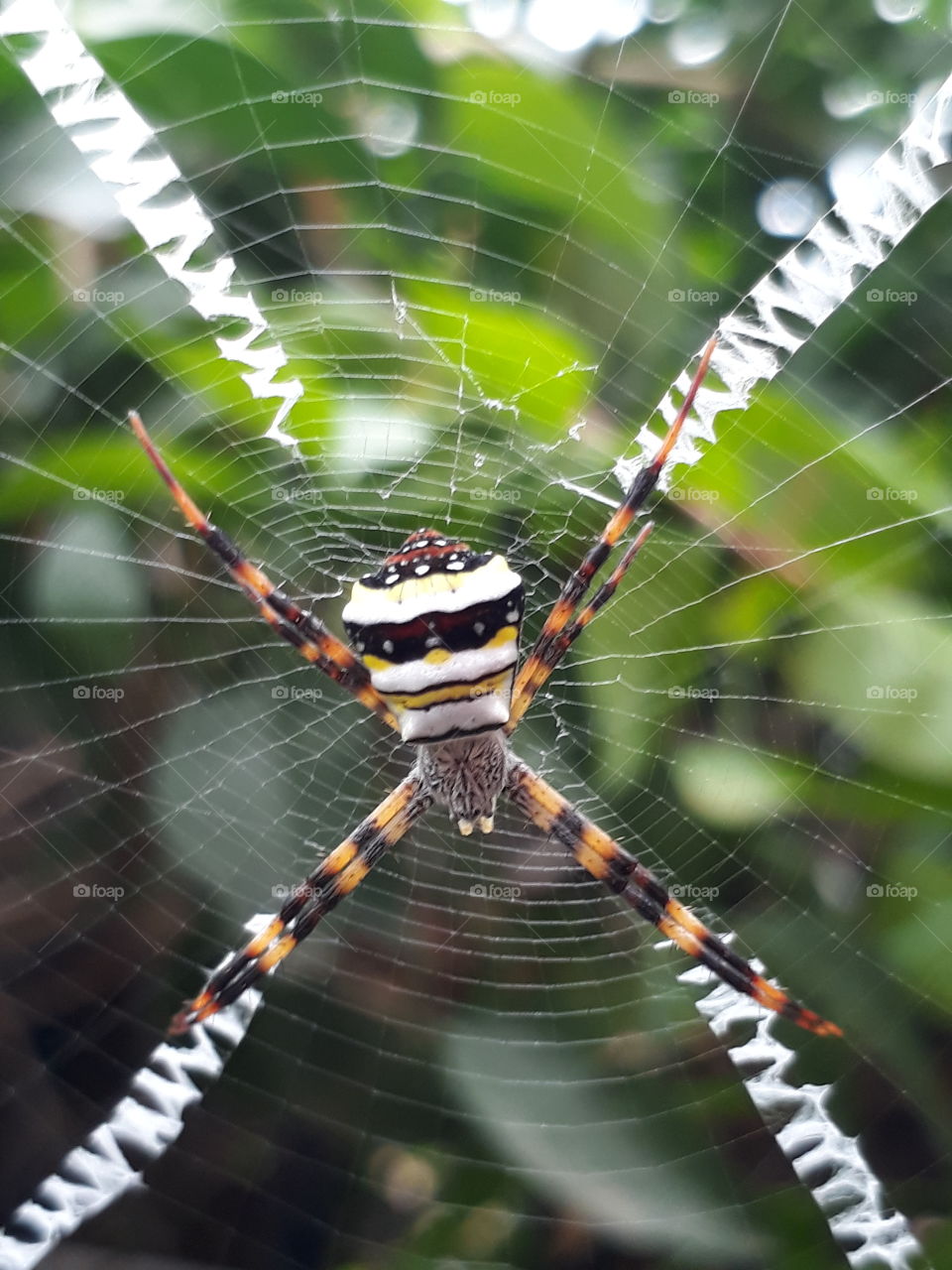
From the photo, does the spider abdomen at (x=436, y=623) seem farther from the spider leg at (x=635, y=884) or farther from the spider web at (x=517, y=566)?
the spider leg at (x=635, y=884)

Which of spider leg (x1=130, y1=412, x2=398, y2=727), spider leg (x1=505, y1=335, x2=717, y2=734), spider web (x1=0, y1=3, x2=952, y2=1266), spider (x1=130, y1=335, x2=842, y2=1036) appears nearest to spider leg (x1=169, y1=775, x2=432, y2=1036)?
spider (x1=130, y1=335, x2=842, y2=1036)

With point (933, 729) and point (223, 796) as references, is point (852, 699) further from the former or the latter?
point (223, 796)

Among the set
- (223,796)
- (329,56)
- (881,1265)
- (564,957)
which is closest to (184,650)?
(223,796)

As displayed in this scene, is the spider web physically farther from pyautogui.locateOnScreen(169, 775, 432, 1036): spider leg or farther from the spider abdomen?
the spider abdomen

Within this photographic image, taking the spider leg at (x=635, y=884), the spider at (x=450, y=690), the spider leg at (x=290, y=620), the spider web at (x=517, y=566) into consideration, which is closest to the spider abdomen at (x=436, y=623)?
the spider at (x=450, y=690)

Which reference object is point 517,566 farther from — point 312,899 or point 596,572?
point 312,899

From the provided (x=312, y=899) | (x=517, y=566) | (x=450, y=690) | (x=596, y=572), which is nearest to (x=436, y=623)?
(x=450, y=690)
